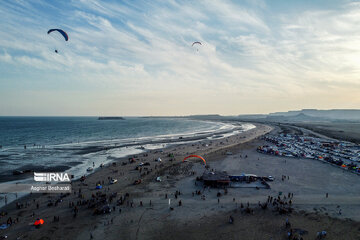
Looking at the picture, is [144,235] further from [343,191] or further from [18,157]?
[18,157]

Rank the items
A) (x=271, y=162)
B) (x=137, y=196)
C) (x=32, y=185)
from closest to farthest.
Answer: (x=137, y=196)
(x=32, y=185)
(x=271, y=162)

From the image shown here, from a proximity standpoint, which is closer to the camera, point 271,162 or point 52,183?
point 52,183

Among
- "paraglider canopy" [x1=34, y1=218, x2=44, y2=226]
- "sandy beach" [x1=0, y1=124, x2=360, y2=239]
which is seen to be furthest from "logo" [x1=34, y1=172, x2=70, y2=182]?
"paraglider canopy" [x1=34, y1=218, x2=44, y2=226]

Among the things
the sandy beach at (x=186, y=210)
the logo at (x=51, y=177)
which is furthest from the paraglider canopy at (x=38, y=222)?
the logo at (x=51, y=177)

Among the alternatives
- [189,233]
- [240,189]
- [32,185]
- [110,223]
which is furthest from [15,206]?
[240,189]

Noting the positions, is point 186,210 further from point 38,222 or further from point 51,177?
point 51,177

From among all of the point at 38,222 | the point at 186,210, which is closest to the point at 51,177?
the point at 38,222

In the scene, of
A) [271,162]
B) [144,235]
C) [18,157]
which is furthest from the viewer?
[18,157]
